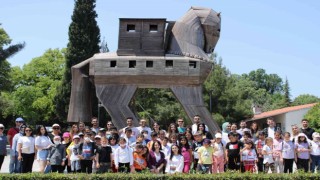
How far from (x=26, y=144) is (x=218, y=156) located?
17.5 ft


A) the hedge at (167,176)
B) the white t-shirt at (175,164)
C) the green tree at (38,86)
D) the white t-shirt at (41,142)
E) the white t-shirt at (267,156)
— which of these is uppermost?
the green tree at (38,86)

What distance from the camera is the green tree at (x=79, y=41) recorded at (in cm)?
3872

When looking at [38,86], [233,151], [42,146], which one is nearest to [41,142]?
[42,146]

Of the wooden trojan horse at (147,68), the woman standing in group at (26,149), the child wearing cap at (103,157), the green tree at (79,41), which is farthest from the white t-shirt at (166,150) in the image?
the green tree at (79,41)

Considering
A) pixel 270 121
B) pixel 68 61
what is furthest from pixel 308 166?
pixel 68 61

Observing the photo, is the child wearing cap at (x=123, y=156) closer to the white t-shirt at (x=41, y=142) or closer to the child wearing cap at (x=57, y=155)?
the child wearing cap at (x=57, y=155)

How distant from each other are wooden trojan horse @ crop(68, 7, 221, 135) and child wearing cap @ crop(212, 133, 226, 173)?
13.0 ft

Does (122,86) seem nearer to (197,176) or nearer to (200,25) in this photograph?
(200,25)

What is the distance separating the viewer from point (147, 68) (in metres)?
16.6

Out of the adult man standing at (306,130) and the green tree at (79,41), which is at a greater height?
the green tree at (79,41)

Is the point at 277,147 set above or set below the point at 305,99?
below

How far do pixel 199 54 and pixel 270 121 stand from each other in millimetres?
4225

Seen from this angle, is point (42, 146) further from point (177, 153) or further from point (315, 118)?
point (315, 118)

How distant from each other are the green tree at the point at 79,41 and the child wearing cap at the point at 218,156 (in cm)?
2762
